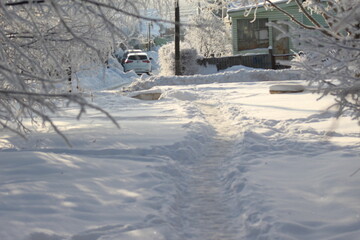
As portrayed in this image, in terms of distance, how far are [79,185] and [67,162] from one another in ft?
4.16

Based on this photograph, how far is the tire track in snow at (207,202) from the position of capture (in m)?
4.85

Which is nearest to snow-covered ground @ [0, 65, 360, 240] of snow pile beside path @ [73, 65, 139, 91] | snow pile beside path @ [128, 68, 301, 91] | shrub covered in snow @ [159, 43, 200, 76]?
snow pile beside path @ [128, 68, 301, 91]

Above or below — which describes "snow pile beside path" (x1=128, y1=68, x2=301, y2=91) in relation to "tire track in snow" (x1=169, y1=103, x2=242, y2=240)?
above

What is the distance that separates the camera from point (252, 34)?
34906 millimetres

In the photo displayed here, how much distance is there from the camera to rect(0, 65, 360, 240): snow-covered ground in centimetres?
472

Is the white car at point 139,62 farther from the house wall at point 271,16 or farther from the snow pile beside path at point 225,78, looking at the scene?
the snow pile beside path at point 225,78

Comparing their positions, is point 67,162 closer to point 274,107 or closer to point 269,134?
point 269,134

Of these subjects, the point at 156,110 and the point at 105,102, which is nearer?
the point at 156,110

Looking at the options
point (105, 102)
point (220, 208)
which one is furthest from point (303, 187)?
point (105, 102)

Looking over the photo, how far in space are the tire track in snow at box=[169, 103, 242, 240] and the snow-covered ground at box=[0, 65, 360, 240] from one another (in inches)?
0.5

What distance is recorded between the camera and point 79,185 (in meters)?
6.05

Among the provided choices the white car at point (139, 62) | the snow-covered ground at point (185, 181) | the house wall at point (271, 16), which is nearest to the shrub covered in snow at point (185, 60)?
the house wall at point (271, 16)

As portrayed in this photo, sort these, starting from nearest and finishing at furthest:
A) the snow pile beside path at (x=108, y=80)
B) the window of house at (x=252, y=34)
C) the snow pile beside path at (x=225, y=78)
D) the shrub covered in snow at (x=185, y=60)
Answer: the snow pile beside path at (x=225, y=78)
the snow pile beside path at (x=108, y=80)
the shrub covered in snow at (x=185, y=60)
the window of house at (x=252, y=34)

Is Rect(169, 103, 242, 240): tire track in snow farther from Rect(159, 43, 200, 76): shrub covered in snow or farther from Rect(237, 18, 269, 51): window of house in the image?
Rect(237, 18, 269, 51): window of house
